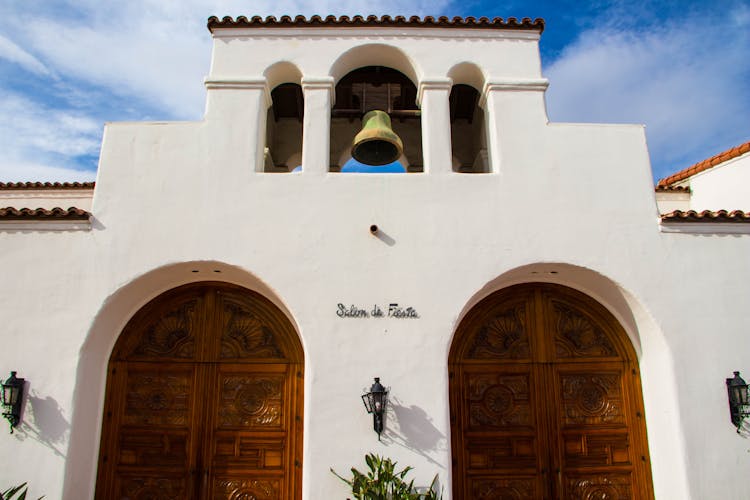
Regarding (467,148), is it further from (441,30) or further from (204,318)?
(204,318)

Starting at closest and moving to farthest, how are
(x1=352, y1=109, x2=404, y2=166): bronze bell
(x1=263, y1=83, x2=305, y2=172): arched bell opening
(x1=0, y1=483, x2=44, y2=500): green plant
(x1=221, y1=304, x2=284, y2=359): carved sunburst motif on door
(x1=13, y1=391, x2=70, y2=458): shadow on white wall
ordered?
(x1=0, y1=483, x2=44, y2=500): green plant
(x1=13, y1=391, x2=70, y2=458): shadow on white wall
(x1=221, y1=304, x2=284, y2=359): carved sunburst motif on door
(x1=352, y1=109, x2=404, y2=166): bronze bell
(x1=263, y1=83, x2=305, y2=172): arched bell opening

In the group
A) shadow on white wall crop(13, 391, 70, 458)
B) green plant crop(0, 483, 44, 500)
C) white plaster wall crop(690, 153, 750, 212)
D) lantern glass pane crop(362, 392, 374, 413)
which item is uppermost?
white plaster wall crop(690, 153, 750, 212)

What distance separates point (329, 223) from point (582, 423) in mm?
4437

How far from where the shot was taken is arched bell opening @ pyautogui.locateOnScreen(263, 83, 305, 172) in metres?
9.48

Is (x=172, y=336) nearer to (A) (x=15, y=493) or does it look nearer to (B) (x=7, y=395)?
(B) (x=7, y=395)

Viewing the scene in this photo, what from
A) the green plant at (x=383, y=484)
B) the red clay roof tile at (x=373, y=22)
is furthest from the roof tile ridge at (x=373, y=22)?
the green plant at (x=383, y=484)

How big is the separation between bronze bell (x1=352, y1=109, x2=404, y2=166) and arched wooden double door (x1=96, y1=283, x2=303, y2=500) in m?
2.66

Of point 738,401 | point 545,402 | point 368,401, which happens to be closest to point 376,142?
point 368,401

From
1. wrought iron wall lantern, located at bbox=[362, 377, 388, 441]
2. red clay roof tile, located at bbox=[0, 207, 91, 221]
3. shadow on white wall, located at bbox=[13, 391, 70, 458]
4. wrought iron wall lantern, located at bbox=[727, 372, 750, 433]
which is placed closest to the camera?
wrought iron wall lantern, located at bbox=[362, 377, 388, 441]

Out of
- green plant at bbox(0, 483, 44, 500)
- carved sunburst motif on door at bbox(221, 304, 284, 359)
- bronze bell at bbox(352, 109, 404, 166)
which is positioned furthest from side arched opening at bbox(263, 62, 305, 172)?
green plant at bbox(0, 483, 44, 500)

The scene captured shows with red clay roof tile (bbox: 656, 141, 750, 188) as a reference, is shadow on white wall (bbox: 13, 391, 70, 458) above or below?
below

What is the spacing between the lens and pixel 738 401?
21.4 feet

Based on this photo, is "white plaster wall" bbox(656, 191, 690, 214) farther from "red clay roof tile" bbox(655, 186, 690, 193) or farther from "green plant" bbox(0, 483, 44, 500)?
"green plant" bbox(0, 483, 44, 500)

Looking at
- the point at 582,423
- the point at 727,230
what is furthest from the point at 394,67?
the point at 582,423
